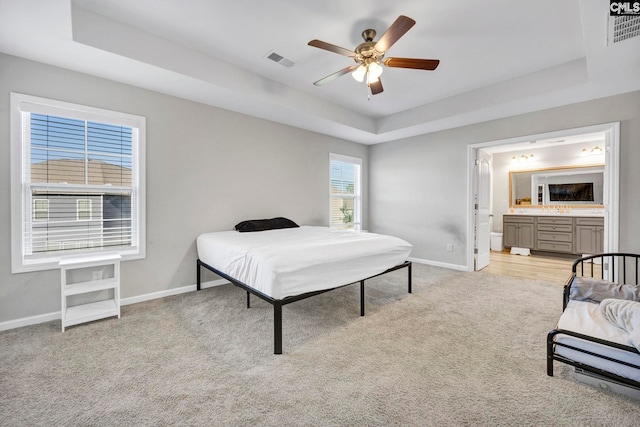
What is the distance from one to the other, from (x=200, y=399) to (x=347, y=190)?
187 inches

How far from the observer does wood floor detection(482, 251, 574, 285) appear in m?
4.36

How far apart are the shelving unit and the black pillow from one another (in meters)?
1.45

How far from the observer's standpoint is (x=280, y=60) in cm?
315

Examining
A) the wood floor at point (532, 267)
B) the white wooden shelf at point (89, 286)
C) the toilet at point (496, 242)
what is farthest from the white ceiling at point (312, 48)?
the toilet at point (496, 242)

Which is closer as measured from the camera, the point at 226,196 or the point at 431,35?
the point at 431,35

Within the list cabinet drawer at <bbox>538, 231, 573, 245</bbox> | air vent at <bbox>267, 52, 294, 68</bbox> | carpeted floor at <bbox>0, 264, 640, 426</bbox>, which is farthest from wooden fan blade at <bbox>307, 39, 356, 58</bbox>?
cabinet drawer at <bbox>538, 231, 573, 245</bbox>

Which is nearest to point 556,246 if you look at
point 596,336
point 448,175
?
point 448,175

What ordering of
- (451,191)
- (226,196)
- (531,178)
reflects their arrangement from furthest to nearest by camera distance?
(531,178), (451,191), (226,196)

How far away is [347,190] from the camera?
5891 millimetres

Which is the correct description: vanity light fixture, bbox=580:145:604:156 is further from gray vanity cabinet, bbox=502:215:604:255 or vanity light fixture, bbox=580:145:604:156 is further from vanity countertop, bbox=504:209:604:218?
gray vanity cabinet, bbox=502:215:604:255

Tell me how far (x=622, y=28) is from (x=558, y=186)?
5285 mm

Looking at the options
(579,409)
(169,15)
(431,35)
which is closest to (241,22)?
(169,15)

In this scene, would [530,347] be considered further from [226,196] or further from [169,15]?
[169,15]

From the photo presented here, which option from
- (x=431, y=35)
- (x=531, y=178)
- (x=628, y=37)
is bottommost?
(x=531, y=178)
